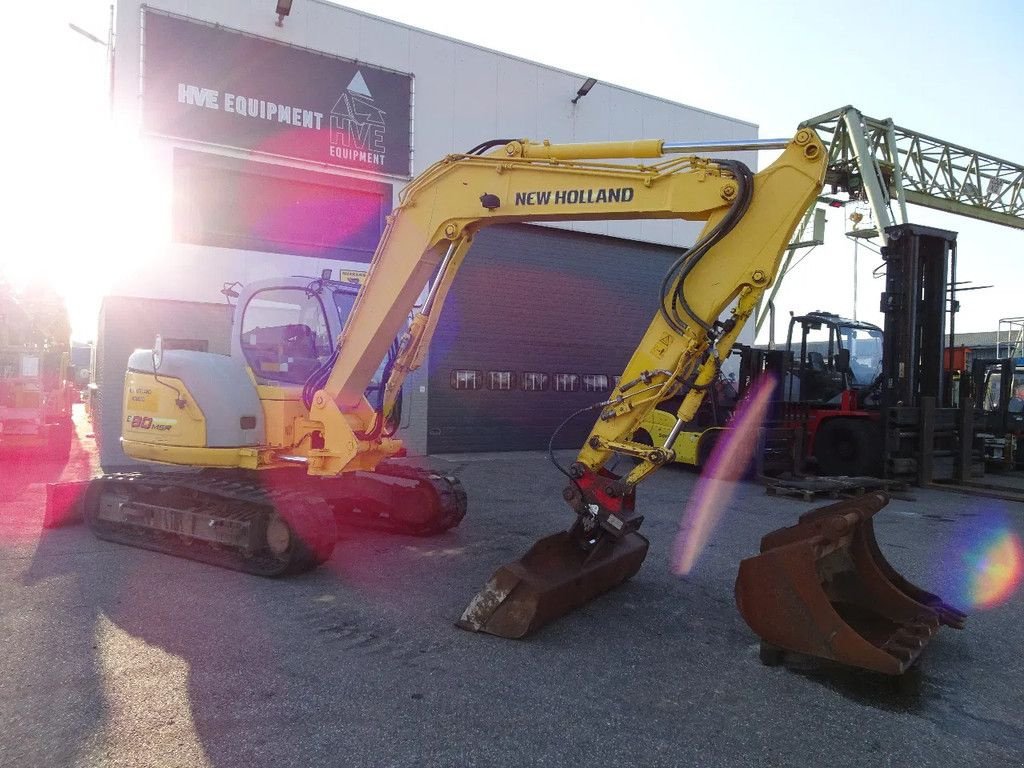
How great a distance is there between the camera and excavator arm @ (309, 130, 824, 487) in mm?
4793

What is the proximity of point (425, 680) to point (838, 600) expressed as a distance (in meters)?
2.82

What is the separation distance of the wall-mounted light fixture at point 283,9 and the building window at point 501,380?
7.57 m

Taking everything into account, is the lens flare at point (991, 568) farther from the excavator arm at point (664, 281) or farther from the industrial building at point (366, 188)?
the industrial building at point (366, 188)

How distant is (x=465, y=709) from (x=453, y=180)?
396 centimetres

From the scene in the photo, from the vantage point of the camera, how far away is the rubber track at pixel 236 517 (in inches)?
232

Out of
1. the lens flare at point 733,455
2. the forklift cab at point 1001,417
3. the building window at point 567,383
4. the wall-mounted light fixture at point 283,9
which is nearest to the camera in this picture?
the lens flare at point 733,455

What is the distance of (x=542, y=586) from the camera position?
478cm

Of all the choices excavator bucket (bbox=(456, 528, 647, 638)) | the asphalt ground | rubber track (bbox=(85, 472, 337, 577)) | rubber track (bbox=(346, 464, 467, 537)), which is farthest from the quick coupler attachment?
rubber track (bbox=(346, 464, 467, 537))

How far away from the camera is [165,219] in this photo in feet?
40.7

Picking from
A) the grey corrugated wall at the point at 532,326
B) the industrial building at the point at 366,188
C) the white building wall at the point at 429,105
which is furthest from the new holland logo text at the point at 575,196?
the grey corrugated wall at the point at 532,326

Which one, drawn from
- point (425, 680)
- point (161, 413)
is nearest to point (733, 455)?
point (161, 413)

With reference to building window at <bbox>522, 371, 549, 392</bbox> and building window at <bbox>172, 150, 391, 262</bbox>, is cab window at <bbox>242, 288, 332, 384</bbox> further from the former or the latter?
building window at <bbox>522, 371, 549, 392</bbox>

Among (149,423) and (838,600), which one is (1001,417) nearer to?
(838,600)

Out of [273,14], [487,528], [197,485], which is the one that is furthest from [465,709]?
[273,14]
